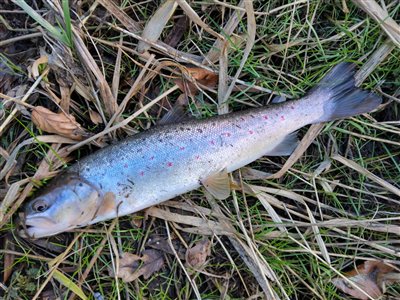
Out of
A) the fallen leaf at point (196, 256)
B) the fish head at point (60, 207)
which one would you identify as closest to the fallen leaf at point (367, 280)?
the fallen leaf at point (196, 256)

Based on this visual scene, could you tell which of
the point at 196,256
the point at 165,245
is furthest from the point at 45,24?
the point at 196,256

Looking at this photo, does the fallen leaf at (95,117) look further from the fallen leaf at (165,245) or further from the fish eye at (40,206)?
the fallen leaf at (165,245)

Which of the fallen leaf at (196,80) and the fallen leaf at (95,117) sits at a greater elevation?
the fallen leaf at (196,80)

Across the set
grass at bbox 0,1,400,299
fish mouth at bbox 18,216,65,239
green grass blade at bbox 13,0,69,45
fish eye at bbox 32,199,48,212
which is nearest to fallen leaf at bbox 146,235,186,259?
grass at bbox 0,1,400,299

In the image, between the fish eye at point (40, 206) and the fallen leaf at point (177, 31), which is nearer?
the fish eye at point (40, 206)

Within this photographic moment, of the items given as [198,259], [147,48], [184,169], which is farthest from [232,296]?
[147,48]

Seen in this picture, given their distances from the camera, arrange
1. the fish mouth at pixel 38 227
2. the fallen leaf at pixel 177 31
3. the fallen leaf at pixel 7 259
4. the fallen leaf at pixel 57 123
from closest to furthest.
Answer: the fish mouth at pixel 38 227, the fallen leaf at pixel 57 123, the fallen leaf at pixel 7 259, the fallen leaf at pixel 177 31
